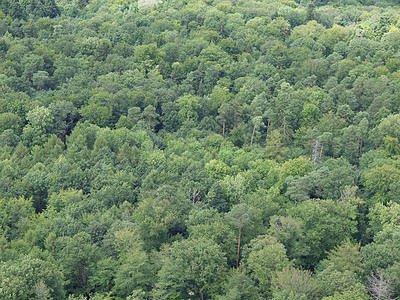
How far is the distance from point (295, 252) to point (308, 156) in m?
30.8

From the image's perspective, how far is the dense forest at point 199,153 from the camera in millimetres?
65750

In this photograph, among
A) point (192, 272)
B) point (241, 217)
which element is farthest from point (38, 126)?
point (192, 272)

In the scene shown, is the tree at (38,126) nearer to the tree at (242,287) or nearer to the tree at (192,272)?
the tree at (192,272)

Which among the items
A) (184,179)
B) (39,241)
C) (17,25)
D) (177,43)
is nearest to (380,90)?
(184,179)

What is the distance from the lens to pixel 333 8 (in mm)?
187875

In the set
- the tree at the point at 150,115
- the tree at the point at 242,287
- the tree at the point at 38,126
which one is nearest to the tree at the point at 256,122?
the tree at the point at 150,115

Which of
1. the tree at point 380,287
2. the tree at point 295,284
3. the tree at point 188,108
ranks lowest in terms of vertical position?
the tree at point 188,108

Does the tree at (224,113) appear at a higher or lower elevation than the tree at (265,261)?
lower

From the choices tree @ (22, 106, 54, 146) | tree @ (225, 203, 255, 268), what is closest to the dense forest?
tree @ (225, 203, 255, 268)

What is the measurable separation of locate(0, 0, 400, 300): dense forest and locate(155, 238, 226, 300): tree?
9.7 inches

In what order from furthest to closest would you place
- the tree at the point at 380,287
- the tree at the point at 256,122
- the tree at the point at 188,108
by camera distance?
1. the tree at the point at 188,108
2. the tree at the point at 256,122
3. the tree at the point at 380,287

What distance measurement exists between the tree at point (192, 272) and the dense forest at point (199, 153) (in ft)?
0.80

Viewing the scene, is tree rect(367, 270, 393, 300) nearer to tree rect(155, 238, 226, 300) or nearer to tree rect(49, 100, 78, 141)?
tree rect(155, 238, 226, 300)

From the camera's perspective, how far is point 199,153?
103 meters
